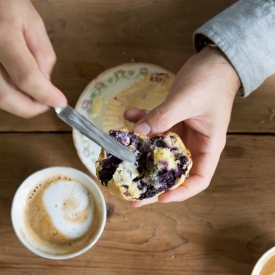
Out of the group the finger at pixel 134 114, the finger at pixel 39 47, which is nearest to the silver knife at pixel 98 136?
the finger at pixel 39 47

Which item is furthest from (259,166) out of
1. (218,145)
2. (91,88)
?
Answer: (91,88)

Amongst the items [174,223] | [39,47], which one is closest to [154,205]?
[174,223]

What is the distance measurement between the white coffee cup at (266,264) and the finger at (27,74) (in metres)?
0.54

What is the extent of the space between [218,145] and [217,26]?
0.83 feet

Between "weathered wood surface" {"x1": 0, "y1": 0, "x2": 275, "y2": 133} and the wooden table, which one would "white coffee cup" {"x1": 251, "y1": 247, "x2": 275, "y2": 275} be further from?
"weathered wood surface" {"x1": 0, "y1": 0, "x2": 275, "y2": 133}

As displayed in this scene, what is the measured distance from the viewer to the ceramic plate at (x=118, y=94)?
0.86 metres

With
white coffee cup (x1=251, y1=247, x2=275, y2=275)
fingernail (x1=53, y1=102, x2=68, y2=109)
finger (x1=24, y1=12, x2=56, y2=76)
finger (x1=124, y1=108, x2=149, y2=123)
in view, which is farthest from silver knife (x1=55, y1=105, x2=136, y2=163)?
white coffee cup (x1=251, y1=247, x2=275, y2=275)

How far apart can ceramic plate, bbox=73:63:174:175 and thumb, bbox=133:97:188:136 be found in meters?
0.21

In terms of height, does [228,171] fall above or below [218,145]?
below

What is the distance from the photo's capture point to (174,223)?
0.84 m

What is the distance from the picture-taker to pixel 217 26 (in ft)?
2.46

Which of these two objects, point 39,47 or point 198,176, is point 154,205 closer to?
point 198,176

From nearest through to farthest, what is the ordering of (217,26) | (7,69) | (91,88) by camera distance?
(7,69)
(217,26)
(91,88)

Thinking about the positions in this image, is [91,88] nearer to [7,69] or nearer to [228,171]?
[7,69]
